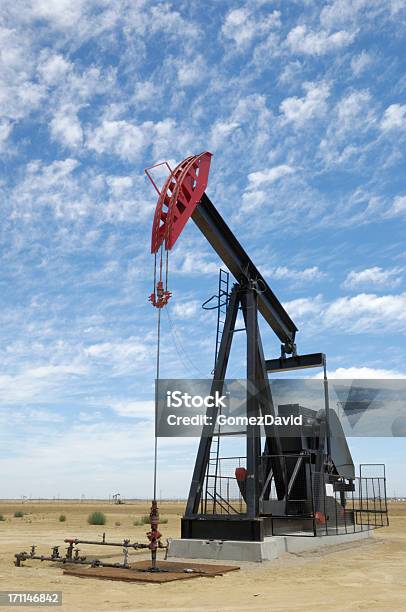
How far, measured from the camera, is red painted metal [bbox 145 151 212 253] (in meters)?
12.2

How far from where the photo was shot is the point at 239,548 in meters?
12.2

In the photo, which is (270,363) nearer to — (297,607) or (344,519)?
(344,519)

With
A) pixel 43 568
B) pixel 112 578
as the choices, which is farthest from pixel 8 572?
pixel 112 578

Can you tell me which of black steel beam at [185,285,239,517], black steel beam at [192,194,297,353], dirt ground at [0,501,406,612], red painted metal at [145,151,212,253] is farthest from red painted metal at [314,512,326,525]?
red painted metal at [145,151,212,253]

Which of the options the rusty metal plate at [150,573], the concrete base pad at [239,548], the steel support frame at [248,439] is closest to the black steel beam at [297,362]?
the steel support frame at [248,439]

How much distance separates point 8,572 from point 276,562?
4.73m

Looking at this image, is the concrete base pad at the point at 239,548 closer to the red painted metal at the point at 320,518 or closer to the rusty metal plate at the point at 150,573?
the rusty metal plate at the point at 150,573

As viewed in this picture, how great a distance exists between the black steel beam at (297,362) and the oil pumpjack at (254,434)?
0.03 m

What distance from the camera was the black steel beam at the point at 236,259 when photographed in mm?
13836

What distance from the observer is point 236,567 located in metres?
11.0

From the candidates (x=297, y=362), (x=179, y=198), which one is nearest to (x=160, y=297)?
(x=179, y=198)

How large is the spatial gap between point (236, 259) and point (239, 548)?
6.19m

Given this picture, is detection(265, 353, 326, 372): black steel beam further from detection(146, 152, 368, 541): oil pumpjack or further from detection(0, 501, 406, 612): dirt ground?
detection(0, 501, 406, 612): dirt ground

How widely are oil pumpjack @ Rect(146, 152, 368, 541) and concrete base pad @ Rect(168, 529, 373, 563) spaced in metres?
0.37
